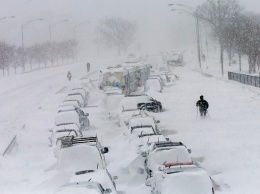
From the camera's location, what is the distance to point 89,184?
34.6 ft

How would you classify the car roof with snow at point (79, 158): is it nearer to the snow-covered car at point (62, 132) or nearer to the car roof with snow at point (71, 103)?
the snow-covered car at point (62, 132)

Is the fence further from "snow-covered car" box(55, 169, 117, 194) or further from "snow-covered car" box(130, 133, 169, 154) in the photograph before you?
"snow-covered car" box(55, 169, 117, 194)

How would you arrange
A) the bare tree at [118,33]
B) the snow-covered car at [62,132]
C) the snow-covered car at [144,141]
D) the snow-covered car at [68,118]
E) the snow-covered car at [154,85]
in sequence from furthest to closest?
the bare tree at [118,33] → the snow-covered car at [154,85] → the snow-covered car at [68,118] → the snow-covered car at [62,132] → the snow-covered car at [144,141]

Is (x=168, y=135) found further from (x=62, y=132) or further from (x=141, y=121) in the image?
(x=62, y=132)

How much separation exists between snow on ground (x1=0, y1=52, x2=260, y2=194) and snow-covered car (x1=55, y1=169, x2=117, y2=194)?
155cm

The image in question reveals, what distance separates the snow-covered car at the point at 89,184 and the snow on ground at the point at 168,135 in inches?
61.1

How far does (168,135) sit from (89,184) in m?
11.9

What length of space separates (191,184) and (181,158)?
10.2 feet

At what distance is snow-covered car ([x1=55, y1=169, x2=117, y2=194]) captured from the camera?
33.0ft

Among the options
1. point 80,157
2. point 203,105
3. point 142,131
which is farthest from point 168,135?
point 80,157

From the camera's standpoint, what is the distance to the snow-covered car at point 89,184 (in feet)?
33.0

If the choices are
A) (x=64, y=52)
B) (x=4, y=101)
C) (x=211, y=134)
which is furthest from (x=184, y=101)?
(x=64, y=52)

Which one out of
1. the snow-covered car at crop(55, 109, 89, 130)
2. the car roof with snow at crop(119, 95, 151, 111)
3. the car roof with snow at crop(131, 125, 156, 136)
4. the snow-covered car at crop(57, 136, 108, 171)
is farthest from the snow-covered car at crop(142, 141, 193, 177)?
the car roof with snow at crop(119, 95, 151, 111)

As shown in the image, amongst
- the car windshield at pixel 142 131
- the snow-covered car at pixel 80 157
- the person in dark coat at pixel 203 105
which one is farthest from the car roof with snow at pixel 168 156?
the person in dark coat at pixel 203 105
